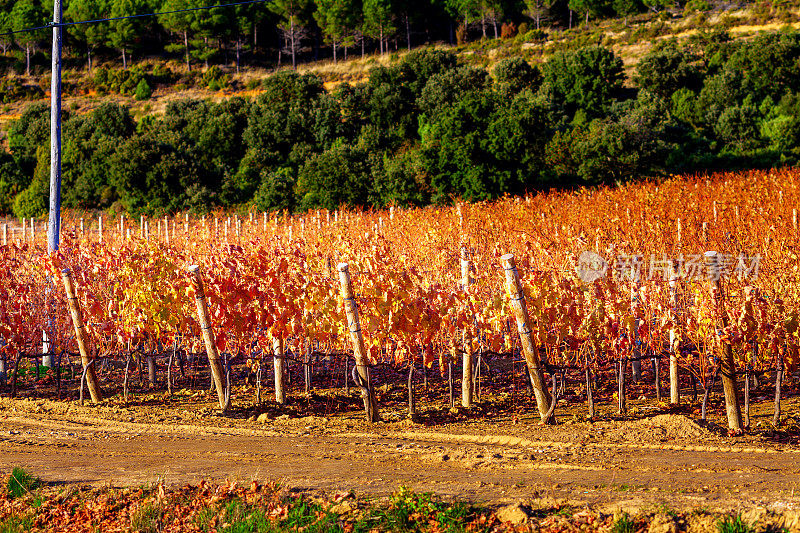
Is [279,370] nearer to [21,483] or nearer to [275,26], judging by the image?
[21,483]

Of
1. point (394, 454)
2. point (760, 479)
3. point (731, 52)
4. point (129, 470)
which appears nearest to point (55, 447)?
Answer: point (129, 470)

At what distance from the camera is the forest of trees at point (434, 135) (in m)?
26.2

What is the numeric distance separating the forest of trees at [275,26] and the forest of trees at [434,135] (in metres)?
15.2

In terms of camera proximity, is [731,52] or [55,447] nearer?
[55,447]

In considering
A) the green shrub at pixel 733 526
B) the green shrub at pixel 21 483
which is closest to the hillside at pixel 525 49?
the green shrub at pixel 733 526

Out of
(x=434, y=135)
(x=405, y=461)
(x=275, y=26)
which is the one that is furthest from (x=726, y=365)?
(x=275, y=26)

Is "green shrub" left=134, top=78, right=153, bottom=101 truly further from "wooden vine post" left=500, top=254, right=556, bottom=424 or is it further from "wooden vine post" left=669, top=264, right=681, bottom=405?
"wooden vine post" left=500, top=254, right=556, bottom=424

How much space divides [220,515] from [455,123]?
23.2 meters

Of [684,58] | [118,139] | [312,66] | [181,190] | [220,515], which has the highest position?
[312,66]

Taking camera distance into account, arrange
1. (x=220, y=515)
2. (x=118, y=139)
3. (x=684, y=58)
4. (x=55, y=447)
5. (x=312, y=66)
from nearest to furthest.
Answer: (x=220, y=515) < (x=55, y=447) < (x=118, y=139) < (x=684, y=58) < (x=312, y=66)

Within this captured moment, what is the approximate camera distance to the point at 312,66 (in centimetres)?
5197

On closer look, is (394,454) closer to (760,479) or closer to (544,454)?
(544,454)

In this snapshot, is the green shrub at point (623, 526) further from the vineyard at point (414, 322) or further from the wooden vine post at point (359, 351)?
the wooden vine post at point (359, 351)

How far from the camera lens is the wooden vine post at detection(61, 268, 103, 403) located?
7660 mm
